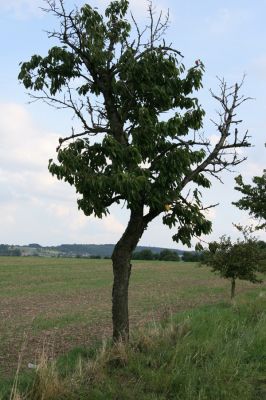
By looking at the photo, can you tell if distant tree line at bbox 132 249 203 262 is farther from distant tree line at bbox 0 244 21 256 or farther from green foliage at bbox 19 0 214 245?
green foliage at bbox 19 0 214 245

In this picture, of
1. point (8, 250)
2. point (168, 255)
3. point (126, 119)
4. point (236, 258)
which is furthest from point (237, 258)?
point (8, 250)

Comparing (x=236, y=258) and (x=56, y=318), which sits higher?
(x=236, y=258)

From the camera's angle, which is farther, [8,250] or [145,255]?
[8,250]

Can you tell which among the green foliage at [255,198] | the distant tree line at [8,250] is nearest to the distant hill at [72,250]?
the distant tree line at [8,250]

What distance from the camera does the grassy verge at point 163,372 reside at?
18.9 feet

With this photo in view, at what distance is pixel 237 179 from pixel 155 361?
25269 mm

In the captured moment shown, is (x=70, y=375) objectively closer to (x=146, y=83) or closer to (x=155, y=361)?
(x=155, y=361)

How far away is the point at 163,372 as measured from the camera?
6.50m

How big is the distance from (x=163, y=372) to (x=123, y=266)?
8.27 feet

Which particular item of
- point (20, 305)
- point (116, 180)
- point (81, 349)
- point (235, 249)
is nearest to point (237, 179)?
point (235, 249)

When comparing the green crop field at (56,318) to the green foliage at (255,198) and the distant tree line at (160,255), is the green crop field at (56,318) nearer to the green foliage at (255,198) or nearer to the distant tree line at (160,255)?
the green foliage at (255,198)

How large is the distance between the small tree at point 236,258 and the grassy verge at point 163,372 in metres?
12.1

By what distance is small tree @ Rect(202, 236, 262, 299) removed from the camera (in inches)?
822

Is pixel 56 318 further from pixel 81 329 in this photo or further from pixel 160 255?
pixel 160 255
